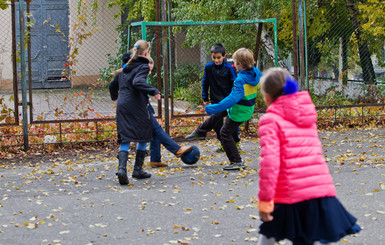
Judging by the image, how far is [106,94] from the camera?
10.8 m

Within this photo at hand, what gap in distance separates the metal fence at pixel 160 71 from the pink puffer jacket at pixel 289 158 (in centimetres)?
603

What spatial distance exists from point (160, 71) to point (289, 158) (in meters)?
6.71

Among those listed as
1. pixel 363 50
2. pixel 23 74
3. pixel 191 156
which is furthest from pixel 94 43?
pixel 191 156

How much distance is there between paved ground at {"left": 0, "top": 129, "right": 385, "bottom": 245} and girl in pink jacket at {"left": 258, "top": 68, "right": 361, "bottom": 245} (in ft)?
4.60

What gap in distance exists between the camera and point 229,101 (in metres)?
7.12

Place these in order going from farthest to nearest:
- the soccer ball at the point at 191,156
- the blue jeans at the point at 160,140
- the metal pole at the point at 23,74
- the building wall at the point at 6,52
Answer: the building wall at the point at 6,52 < the metal pole at the point at 23,74 < the soccer ball at the point at 191,156 < the blue jeans at the point at 160,140

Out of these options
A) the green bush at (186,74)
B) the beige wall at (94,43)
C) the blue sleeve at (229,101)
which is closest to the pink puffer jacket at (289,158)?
the blue sleeve at (229,101)

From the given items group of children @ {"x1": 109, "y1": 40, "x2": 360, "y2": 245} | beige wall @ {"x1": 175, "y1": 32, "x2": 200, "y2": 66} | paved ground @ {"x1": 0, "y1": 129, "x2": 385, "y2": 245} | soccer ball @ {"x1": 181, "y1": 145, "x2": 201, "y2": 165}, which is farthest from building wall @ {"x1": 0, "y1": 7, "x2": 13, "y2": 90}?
group of children @ {"x1": 109, "y1": 40, "x2": 360, "y2": 245}

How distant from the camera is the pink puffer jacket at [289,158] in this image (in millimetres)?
3357

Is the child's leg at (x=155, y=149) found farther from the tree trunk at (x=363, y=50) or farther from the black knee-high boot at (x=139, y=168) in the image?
the tree trunk at (x=363, y=50)

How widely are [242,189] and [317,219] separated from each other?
130 inches

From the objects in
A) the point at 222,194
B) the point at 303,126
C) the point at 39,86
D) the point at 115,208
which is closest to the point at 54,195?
the point at 115,208

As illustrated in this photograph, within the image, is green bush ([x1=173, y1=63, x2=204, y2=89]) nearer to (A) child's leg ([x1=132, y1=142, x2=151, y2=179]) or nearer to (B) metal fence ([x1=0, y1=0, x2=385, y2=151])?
(B) metal fence ([x1=0, y1=0, x2=385, y2=151])

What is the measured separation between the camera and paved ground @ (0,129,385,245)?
504 cm
